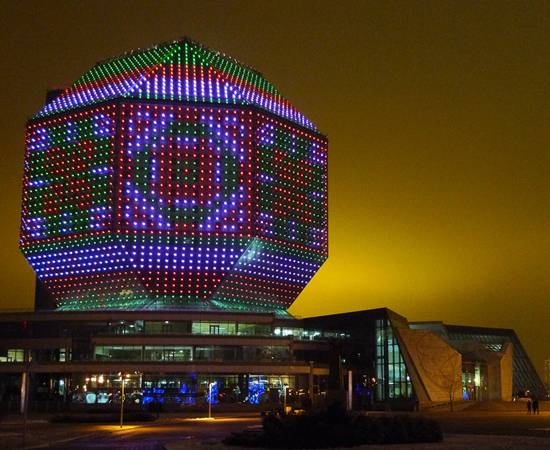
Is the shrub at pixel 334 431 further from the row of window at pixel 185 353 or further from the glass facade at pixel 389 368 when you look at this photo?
the glass facade at pixel 389 368

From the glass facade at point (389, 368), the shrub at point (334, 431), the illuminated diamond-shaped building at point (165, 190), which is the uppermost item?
the illuminated diamond-shaped building at point (165, 190)

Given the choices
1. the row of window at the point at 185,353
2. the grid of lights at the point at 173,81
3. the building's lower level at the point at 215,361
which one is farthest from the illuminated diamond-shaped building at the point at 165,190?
the row of window at the point at 185,353

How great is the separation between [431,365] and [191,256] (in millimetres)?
36984

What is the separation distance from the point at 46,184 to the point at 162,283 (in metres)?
25.7

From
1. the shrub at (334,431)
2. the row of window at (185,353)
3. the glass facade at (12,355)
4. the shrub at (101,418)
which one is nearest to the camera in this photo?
the shrub at (334,431)

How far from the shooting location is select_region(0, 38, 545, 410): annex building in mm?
110812

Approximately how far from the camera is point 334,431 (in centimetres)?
4075

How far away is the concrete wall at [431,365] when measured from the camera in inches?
4405

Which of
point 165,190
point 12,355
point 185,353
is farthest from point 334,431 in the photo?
point 165,190

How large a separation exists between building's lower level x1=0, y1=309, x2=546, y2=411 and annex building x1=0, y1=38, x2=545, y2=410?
254mm

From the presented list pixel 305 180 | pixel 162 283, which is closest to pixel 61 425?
pixel 162 283

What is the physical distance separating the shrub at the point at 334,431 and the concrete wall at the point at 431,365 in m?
66.8

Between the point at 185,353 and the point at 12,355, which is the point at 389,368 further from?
the point at 12,355

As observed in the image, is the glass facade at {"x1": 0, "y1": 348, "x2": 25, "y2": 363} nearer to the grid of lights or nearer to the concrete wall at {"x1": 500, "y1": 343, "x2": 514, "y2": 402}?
the grid of lights
